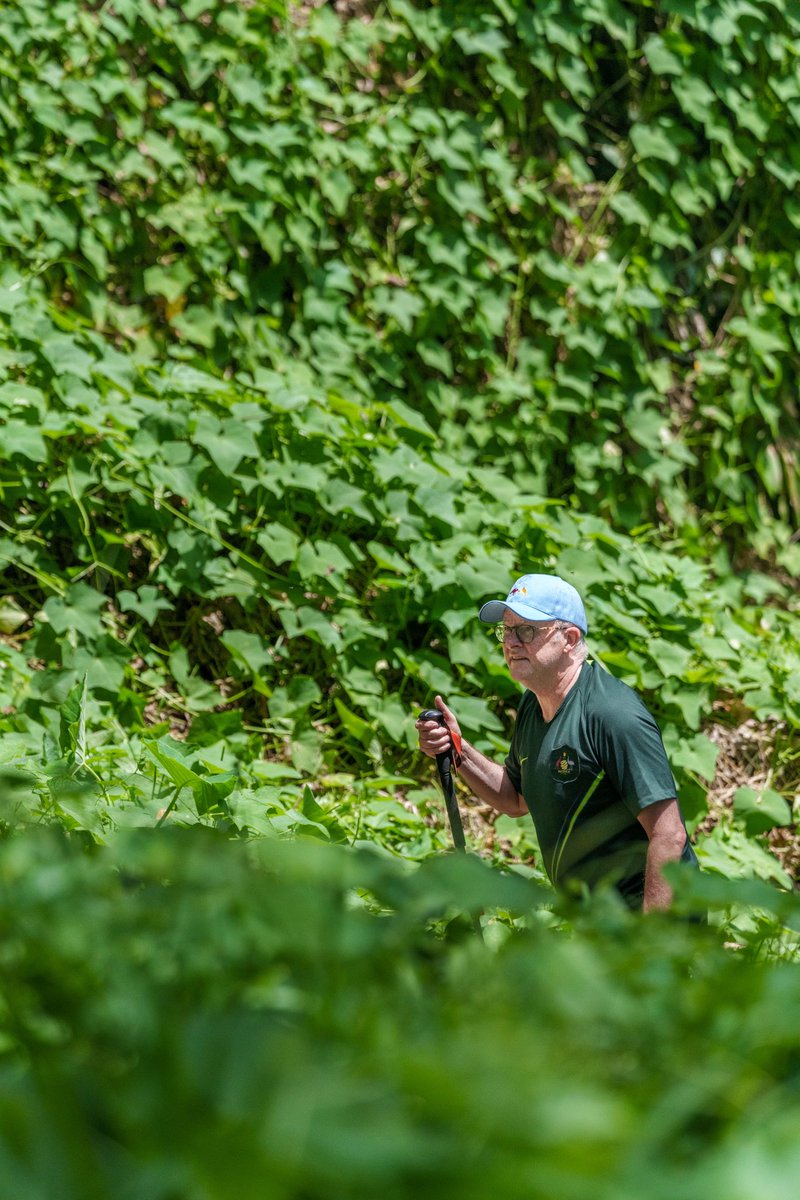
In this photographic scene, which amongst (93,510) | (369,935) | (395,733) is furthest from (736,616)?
(369,935)

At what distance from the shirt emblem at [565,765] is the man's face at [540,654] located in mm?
193

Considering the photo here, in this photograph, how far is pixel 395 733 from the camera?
12.7 feet

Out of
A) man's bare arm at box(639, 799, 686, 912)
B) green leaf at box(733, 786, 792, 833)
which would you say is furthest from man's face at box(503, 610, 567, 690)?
green leaf at box(733, 786, 792, 833)

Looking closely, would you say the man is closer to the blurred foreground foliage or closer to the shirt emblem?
the shirt emblem

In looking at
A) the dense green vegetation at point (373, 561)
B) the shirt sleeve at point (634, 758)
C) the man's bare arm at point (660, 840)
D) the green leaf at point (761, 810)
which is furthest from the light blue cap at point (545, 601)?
the green leaf at point (761, 810)

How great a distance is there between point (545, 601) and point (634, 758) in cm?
46

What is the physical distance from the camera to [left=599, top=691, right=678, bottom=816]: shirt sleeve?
101 inches

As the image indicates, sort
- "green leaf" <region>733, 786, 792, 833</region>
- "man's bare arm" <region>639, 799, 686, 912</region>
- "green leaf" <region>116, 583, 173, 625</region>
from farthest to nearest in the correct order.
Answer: "green leaf" <region>733, 786, 792, 833</region> < "green leaf" <region>116, 583, 173, 625</region> < "man's bare arm" <region>639, 799, 686, 912</region>

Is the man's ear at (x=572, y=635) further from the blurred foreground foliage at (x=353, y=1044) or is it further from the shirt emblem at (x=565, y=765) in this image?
the blurred foreground foliage at (x=353, y=1044)

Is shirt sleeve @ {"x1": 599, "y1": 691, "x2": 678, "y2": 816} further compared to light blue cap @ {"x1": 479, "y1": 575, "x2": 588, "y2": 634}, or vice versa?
light blue cap @ {"x1": 479, "y1": 575, "x2": 588, "y2": 634}

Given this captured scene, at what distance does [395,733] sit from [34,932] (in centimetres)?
306

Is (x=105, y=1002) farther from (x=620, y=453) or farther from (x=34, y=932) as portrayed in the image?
(x=620, y=453)

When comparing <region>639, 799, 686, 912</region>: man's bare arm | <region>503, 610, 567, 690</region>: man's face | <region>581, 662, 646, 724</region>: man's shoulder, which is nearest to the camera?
<region>639, 799, 686, 912</region>: man's bare arm

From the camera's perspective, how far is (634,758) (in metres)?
2.59
